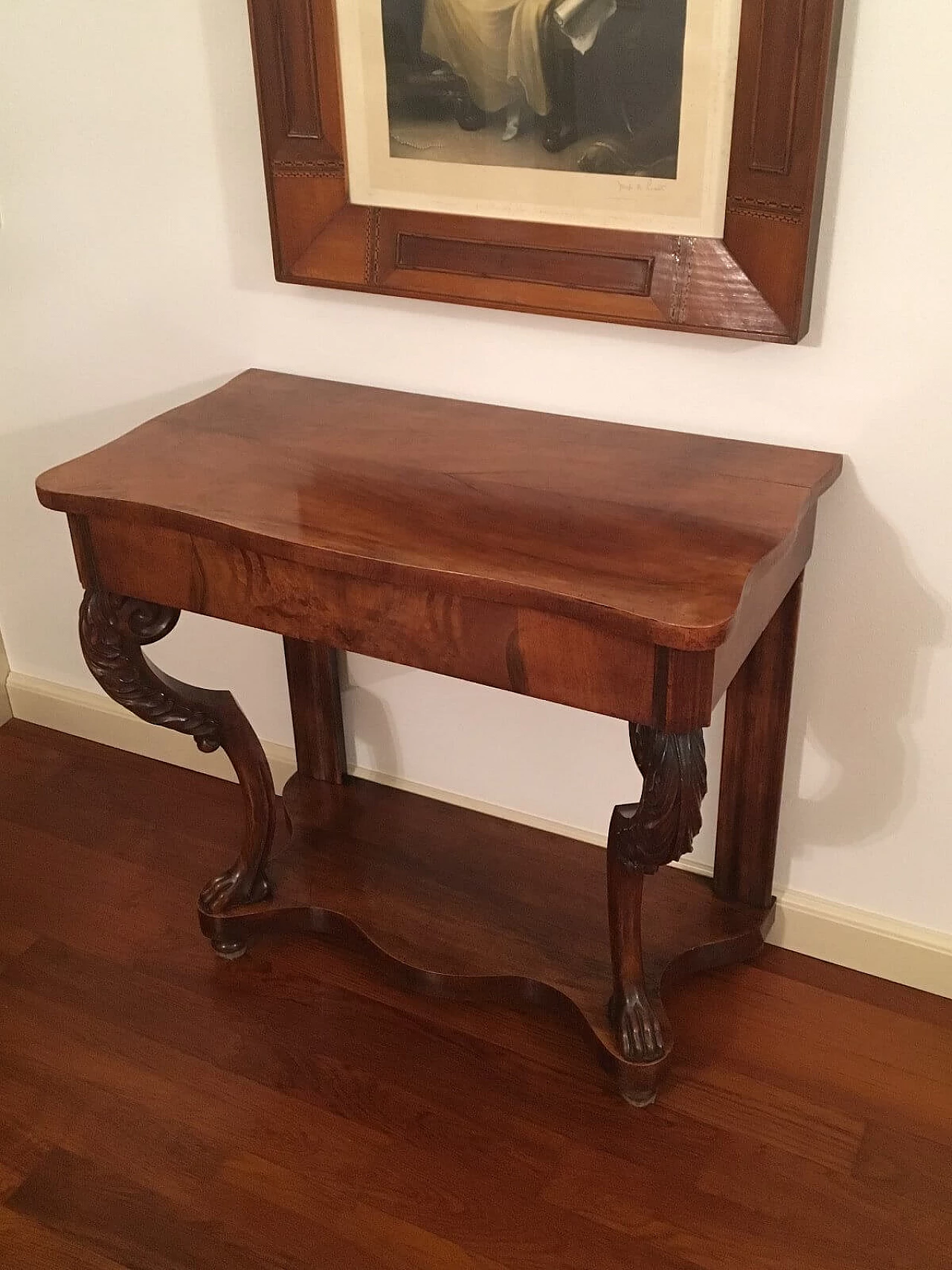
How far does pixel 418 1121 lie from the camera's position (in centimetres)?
165

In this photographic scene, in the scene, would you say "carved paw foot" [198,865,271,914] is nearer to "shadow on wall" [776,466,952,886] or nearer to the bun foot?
the bun foot

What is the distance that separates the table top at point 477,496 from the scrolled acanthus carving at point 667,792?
188 mm

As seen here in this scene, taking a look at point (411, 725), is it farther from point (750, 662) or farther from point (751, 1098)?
point (751, 1098)

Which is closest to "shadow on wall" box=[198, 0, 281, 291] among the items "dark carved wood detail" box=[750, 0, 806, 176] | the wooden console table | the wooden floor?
the wooden console table

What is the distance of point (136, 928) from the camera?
1994 mm

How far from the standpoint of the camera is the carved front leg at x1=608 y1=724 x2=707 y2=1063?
1.33m

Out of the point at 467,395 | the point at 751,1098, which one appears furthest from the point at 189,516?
the point at 751,1098

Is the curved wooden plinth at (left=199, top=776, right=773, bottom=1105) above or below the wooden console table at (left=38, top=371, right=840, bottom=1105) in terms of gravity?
below

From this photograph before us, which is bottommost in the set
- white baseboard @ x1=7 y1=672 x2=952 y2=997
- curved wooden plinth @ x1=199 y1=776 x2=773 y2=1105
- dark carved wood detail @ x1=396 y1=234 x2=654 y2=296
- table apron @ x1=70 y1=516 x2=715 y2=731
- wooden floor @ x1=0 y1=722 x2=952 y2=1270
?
wooden floor @ x1=0 y1=722 x2=952 y2=1270

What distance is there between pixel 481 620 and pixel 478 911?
710 millimetres

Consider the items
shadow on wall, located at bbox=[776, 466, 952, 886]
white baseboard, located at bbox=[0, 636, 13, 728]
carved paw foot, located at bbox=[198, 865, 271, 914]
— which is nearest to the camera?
shadow on wall, located at bbox=[776, 466, 952, 886]

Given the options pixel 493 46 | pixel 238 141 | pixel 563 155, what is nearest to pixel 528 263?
pixel 563 155

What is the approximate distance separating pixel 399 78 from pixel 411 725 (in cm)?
103

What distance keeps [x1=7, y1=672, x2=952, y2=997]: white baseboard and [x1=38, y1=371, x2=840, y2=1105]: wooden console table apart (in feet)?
0.17
